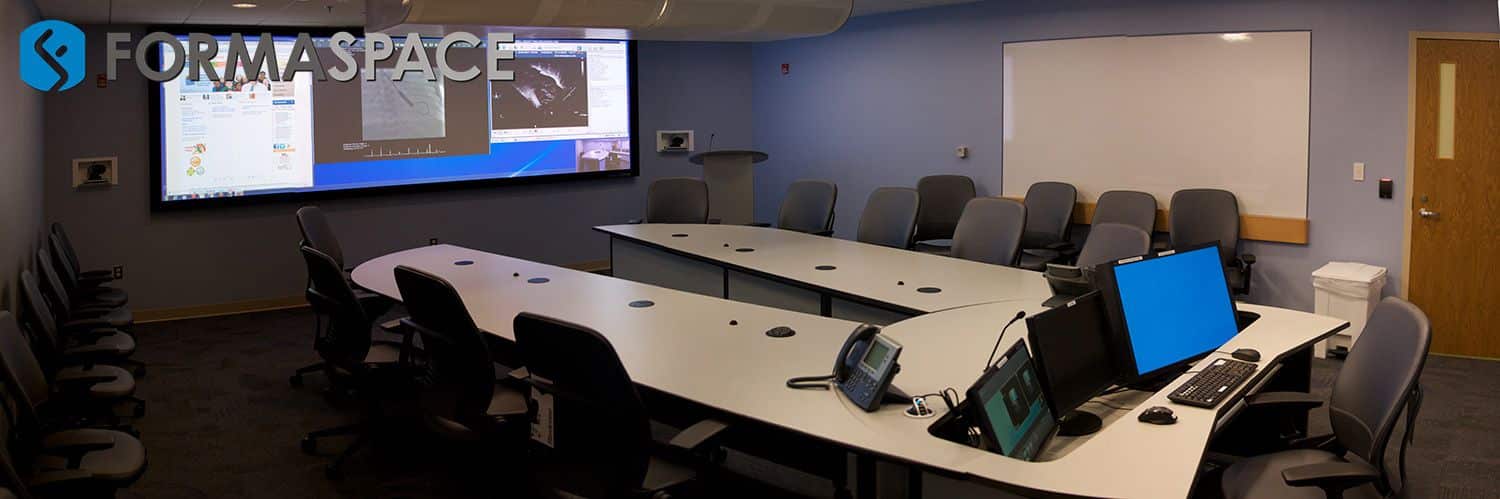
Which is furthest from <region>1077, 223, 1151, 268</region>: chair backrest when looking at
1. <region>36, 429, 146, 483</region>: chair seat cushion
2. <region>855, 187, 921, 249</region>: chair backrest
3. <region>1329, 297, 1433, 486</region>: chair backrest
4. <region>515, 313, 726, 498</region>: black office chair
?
<region>36, 429, 146, 483</region>: chair seat cushion

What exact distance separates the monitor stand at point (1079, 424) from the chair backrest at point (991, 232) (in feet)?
9.73

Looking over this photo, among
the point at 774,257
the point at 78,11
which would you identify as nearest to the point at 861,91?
the point at 774,257

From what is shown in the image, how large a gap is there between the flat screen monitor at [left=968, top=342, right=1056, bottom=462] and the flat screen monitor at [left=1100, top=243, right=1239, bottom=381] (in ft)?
1.84

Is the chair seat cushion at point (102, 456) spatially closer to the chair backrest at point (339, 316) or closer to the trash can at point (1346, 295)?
the chair backrest at point (339, 316)

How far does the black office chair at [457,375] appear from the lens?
3.88 metres

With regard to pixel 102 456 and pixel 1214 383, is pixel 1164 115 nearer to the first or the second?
pixel 1214 383

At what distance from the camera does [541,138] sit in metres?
9.92

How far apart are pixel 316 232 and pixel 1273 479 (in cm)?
504

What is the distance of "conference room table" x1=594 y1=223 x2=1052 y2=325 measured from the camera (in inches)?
202

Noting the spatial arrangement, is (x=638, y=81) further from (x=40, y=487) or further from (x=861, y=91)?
(x=40, y=487)

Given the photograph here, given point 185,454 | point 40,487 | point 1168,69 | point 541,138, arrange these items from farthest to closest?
point 541,138
point 1168,69
point 185,454
point 40,487

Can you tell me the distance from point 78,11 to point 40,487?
455 cm

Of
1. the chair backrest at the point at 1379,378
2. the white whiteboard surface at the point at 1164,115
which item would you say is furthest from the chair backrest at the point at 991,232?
the chair backrest at the point at 1379,378

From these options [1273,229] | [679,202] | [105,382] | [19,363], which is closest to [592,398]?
[19,363]
